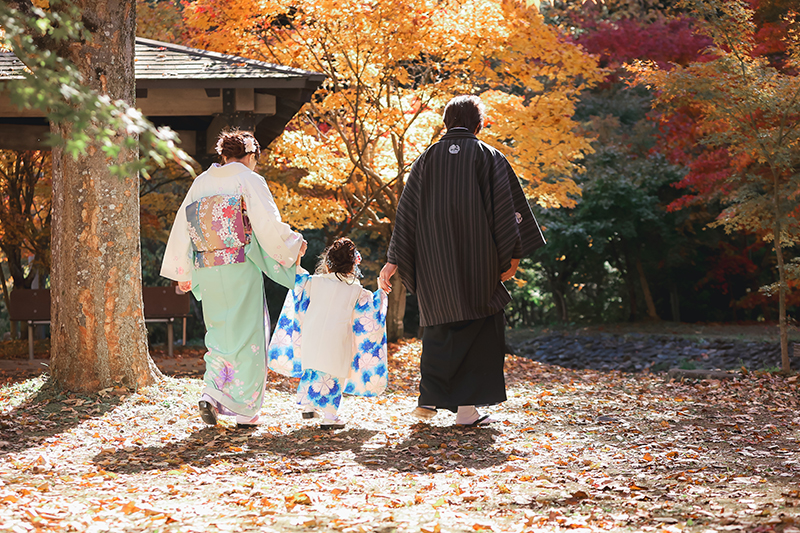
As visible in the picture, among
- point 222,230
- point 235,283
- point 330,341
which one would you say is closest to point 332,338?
point 330,341

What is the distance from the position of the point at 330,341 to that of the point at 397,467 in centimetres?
125

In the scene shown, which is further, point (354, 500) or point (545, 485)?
point (545, 485)

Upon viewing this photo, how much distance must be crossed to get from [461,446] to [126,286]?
104 inches

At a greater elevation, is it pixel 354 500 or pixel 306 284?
pixel 306 284

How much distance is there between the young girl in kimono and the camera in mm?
4652

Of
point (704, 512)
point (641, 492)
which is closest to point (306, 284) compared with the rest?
point (641, 492)

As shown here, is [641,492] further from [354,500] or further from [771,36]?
[771,36]

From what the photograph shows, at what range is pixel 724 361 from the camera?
1154cm

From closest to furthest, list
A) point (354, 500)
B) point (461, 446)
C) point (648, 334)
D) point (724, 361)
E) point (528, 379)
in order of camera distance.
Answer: point (354, 500) < point (461, 446) < point (528, 379) < point (724, 361) < point (648, 334)

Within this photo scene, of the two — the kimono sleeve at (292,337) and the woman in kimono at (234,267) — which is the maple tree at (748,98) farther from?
the woman in kimono at (234,267)

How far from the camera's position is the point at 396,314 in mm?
11906

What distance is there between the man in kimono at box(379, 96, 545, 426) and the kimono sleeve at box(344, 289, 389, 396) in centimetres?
25

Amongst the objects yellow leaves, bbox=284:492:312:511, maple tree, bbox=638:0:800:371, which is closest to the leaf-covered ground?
yellow leaves, bbox=284:492:312:511

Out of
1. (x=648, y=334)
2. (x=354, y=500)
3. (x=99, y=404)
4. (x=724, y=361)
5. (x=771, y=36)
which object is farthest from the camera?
(x=648, y=334)
